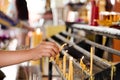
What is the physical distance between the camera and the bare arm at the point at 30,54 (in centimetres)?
109

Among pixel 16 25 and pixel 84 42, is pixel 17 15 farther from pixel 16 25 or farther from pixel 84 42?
pixel 84 42

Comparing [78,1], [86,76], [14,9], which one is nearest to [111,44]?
[86,76]

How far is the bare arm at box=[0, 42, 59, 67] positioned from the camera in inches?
43.1

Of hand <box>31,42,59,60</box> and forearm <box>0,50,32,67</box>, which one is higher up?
hand <box>31,42,59,60</box>

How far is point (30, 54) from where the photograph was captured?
44.7 inches

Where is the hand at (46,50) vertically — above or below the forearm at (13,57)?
above

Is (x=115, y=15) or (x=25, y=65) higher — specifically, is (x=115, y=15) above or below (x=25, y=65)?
above

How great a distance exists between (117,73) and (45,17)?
159 inches

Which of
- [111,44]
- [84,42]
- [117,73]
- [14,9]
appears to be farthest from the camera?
[14,9]

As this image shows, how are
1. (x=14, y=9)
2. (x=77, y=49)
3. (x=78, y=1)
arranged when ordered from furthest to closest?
(x=78, y=1)
(x=14, y=9)
(x=77, y=49)

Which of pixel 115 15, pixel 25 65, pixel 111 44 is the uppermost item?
pixel 115 15

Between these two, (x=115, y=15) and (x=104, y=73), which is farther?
(x=115, y=15)

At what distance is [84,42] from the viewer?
1.86 meters

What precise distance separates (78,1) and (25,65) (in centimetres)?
303
